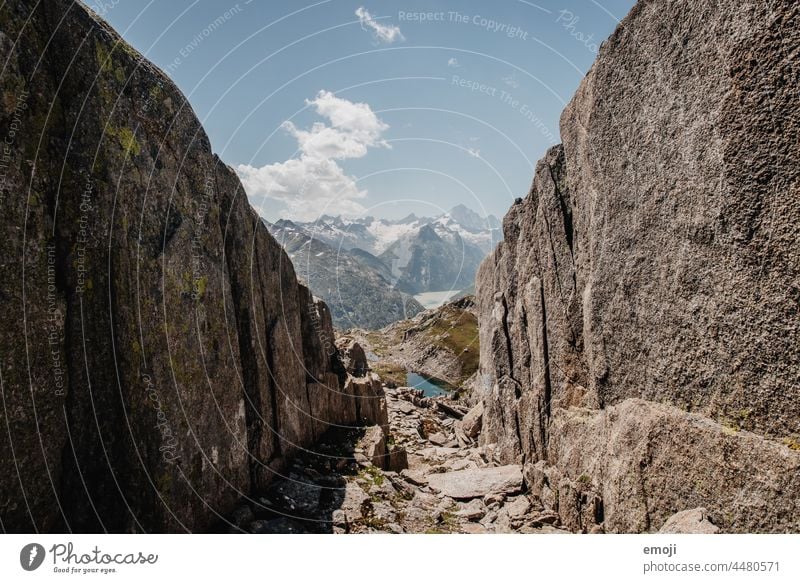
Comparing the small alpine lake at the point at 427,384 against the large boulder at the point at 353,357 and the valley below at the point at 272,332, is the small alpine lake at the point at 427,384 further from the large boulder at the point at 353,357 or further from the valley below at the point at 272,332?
the valley below at the point at 272,332

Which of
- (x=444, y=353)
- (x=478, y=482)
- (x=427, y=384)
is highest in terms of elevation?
(x=444, y=353)

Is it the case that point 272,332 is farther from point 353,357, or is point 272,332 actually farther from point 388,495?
point 353,357

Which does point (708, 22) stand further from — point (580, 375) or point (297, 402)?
point (297, 402)

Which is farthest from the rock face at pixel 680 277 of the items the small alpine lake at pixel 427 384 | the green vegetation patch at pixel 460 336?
the green vegetation patch at pixel 460 336

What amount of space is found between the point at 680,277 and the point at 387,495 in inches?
831

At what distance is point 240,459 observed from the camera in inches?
802

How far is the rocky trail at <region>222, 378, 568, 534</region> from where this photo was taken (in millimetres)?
21344

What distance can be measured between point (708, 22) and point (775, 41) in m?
2.96

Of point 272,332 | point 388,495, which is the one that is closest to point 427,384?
point 388,495

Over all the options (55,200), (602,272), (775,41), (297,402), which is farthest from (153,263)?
(775,41)

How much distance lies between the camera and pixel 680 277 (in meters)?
15.5

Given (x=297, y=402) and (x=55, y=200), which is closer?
(x=55, y=200)

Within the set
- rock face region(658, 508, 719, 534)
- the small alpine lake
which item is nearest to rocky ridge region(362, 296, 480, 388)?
the small alpine lake

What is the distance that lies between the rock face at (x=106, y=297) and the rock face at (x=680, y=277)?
18.2 metres
